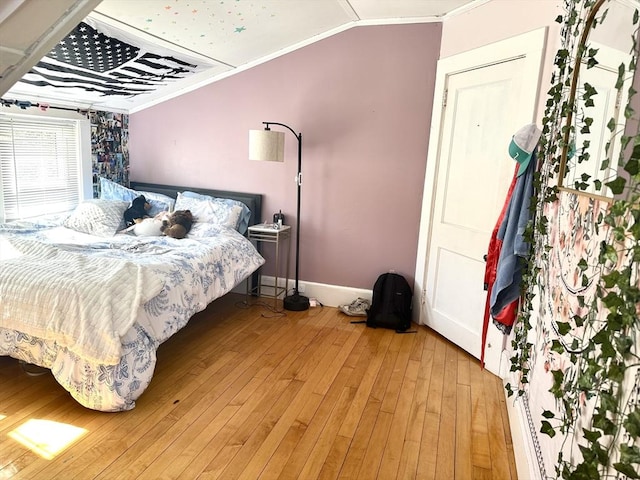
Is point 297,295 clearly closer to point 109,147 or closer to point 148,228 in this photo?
point 148,228

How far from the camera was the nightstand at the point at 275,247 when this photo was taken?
3.94 metres

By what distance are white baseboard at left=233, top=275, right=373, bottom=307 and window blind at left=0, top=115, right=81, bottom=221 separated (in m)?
2.27

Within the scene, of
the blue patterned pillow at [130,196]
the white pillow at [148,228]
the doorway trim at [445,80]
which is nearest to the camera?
the doorway trim at [445,80]

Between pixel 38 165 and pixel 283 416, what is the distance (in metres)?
3.07

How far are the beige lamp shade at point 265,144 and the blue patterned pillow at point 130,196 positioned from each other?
108cm

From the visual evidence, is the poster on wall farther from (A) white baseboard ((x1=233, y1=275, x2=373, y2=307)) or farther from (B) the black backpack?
(B) the black backpack

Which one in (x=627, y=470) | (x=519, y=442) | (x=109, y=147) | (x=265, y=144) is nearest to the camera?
(x=627, y=470)

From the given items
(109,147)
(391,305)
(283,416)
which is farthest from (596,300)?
(109,147)

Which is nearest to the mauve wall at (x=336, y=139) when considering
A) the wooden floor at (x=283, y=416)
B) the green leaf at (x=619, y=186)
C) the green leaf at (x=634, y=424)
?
the wooden floor at (x=283, y=416)

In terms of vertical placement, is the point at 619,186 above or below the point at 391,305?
above

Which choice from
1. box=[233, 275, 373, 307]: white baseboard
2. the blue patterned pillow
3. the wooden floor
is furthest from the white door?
the blue patterned pillow

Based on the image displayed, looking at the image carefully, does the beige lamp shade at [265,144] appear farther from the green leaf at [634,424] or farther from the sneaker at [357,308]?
the green leaf at [634,424]

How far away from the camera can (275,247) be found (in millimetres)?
4281

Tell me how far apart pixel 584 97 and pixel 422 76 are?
2.16 metres
